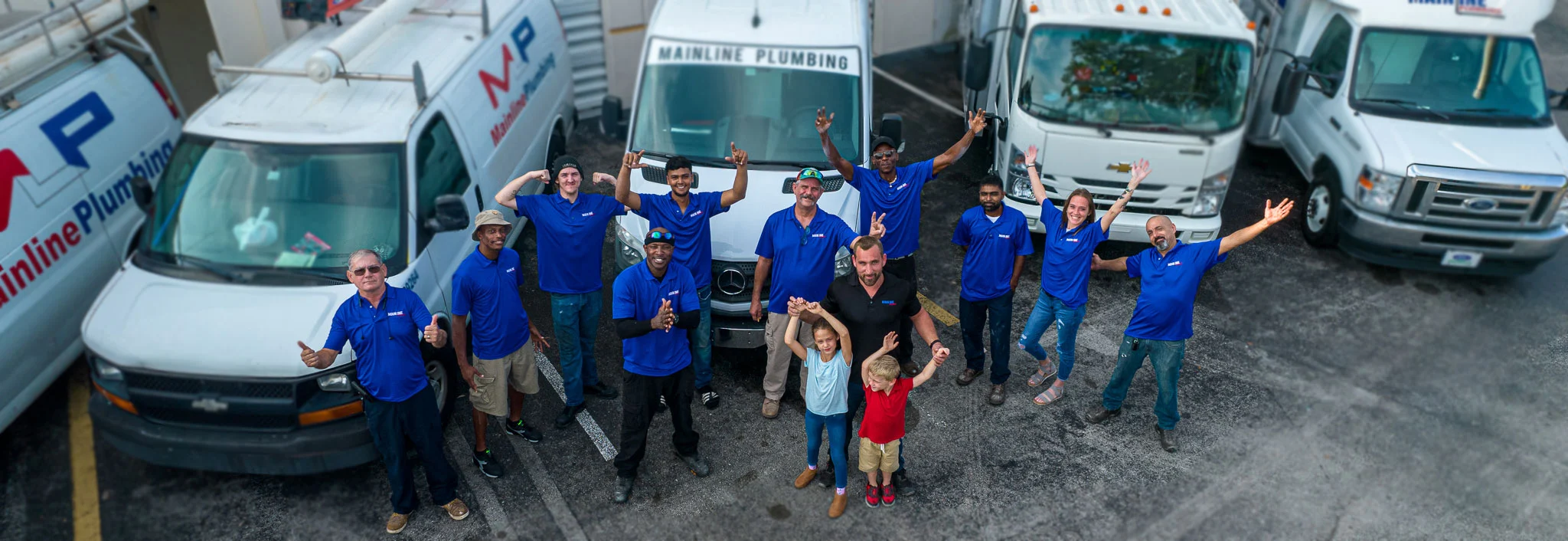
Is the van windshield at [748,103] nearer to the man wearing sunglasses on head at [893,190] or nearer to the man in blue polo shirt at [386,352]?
the man wearing sunglasses on head at [893,190]

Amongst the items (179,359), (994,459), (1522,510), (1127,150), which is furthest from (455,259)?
(1522,510)

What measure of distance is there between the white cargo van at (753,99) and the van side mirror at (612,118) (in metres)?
0.04

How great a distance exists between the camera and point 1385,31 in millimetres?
8430

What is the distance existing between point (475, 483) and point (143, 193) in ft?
9.54

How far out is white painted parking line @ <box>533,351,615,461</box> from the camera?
6145 millimetres

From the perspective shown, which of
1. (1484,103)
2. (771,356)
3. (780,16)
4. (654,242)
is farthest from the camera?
(1484,103)

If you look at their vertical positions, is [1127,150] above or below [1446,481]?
above

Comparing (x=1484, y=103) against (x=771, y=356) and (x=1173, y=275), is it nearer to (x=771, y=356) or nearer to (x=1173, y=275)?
(x=1173, y=275)

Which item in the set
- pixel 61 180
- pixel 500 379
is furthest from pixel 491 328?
pixel 61 180

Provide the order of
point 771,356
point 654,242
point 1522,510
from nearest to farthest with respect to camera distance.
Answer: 1. point 654,242
2. point 1522,510
3. point 771,356

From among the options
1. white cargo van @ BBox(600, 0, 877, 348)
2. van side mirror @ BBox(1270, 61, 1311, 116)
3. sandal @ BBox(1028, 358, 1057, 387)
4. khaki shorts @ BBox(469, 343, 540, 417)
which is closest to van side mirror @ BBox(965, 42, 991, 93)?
white cargo van @ BBox(600, 0, 877, 348)

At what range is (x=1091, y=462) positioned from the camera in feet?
20.0

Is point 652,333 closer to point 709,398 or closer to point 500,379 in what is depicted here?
point 500,379

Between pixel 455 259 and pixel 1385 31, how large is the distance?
8331mm
